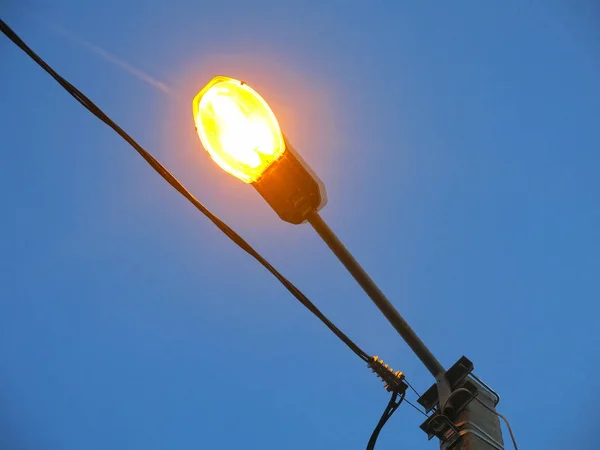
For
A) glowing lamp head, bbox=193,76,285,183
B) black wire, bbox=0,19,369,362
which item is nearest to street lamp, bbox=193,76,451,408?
glowing lamp head, bbox=193,76,285,183

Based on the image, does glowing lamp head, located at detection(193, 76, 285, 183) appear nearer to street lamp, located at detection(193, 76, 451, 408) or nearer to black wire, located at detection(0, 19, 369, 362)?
street lamp, located at detection(193, 76, 451, 408)

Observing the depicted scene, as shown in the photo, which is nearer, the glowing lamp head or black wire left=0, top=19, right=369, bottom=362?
black wire left=0, top=19, right=369, bottom=362

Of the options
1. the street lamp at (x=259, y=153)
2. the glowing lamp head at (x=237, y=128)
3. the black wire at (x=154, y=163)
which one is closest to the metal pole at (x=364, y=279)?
the street lamp at (x=259, y=153)

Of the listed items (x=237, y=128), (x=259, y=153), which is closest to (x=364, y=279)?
(x=259, y=153)

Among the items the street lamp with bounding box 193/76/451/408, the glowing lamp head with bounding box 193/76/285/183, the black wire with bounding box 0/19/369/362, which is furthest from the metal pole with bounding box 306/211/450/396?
the glowing lamp head with bounding box 193/76/285/183

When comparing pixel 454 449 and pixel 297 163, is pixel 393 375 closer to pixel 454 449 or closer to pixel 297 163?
pixel 454 449

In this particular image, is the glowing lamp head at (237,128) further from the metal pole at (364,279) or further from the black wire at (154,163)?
the metal pole at (364,279)

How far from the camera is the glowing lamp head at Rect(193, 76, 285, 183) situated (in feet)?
9.18

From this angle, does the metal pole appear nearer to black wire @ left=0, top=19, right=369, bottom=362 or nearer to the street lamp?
the street lamp

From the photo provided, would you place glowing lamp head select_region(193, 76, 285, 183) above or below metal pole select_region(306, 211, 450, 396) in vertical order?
above

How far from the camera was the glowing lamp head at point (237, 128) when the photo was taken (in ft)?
9.18

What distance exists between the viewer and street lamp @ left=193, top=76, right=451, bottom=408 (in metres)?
2.80

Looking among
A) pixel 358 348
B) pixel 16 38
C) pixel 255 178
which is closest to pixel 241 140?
pixel 255 178

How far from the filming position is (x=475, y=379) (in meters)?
3.13
